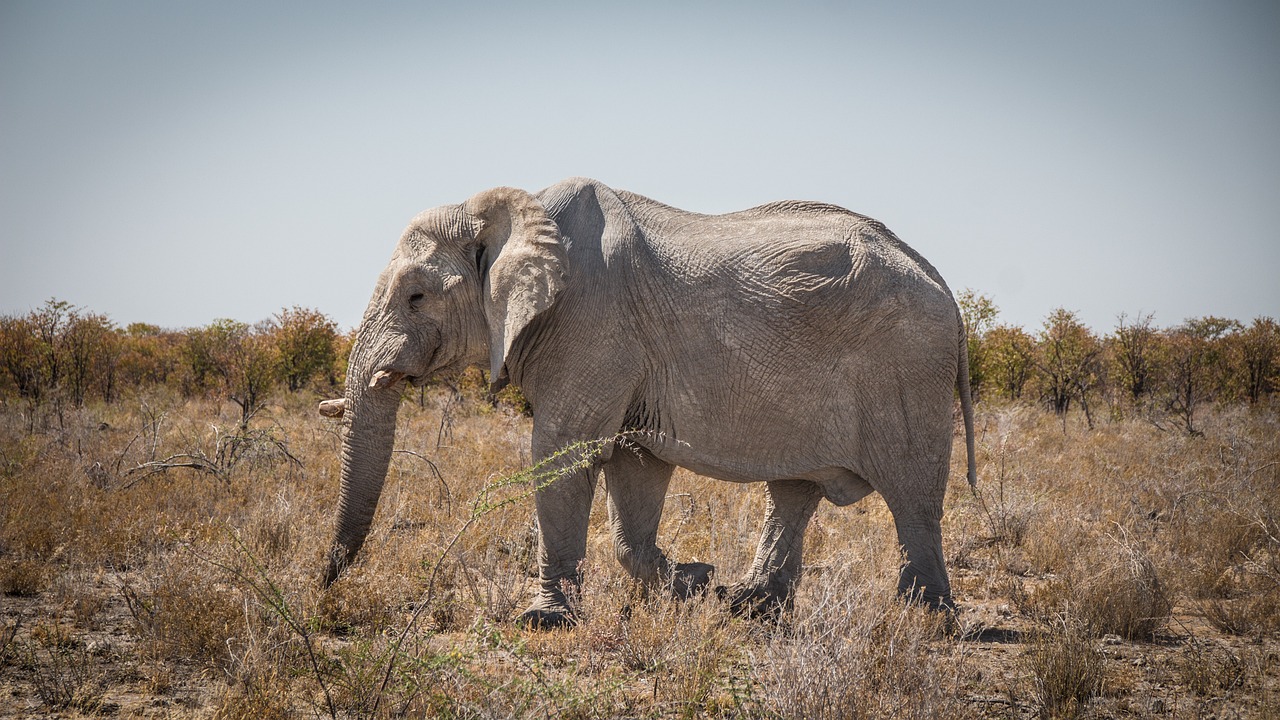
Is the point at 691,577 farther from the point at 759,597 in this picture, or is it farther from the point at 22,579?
the point at 22,579

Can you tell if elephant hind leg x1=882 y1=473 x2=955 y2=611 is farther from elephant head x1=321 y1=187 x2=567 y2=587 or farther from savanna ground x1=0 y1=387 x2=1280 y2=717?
elephant head x1=321 y1=187 x2=567 y2=587

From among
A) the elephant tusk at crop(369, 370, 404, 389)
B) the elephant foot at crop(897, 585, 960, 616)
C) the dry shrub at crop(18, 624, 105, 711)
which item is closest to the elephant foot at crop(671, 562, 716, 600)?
the elephant foot at crop(897, 585, 960, 616)

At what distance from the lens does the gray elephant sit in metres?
5.07

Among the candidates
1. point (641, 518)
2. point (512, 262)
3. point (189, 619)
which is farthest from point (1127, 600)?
point (189, 619)

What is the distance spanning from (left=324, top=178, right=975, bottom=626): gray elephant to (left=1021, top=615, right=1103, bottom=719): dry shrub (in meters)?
1.01

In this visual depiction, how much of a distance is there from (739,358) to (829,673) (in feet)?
6.99

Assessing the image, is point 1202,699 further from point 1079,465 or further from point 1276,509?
point 1079,465

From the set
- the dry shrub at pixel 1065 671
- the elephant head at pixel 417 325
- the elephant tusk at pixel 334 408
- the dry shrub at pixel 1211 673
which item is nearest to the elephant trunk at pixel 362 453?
the elephant head at pixel 417 325

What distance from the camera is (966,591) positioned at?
6.50 m

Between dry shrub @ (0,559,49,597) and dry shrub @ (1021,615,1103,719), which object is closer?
dry shrub @ (1021,615,1103,719)

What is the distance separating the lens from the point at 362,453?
5.35 metres

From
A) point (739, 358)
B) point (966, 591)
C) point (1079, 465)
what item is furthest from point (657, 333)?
point (1079, 465)

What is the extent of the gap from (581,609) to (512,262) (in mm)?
2092

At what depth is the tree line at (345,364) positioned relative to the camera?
15.6 m
